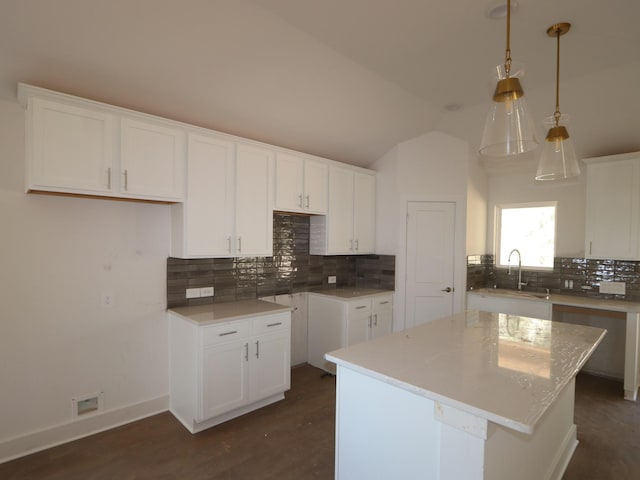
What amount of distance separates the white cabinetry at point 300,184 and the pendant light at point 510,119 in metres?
A: 2.21

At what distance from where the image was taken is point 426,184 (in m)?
4.23

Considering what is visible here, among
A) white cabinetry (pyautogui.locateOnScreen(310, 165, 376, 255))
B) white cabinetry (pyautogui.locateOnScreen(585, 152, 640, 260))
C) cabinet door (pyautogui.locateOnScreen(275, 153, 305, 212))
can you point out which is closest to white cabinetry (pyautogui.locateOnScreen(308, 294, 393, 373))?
white cabinetry (pyautogui.locateOnScreen(310, 165, 376, 255))

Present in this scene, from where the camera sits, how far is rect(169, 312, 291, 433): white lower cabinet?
8.53 ft

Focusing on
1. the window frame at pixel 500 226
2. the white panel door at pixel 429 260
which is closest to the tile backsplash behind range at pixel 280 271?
the white panel door at pixel 429 260

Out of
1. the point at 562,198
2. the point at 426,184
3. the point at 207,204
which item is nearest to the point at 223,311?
the point at 207,204

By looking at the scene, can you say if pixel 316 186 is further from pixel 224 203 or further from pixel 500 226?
pixel 500 226

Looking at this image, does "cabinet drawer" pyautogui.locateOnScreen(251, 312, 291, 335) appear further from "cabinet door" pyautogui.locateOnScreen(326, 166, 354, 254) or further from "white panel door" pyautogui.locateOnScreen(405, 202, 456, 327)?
"white panel door" pyautogui.locateOnScreen(405, 202, 456, 327)

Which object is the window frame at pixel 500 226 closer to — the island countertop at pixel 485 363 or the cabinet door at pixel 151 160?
the island countertop at pixel 485 363

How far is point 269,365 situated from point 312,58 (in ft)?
8.56

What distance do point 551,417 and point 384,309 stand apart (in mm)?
2193

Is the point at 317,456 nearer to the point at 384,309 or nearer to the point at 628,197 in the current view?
the point at 384,309

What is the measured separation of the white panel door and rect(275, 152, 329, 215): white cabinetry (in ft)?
3.96

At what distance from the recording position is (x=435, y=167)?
4.21 m

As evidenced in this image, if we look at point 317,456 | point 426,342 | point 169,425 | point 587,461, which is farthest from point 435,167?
point 169,425
